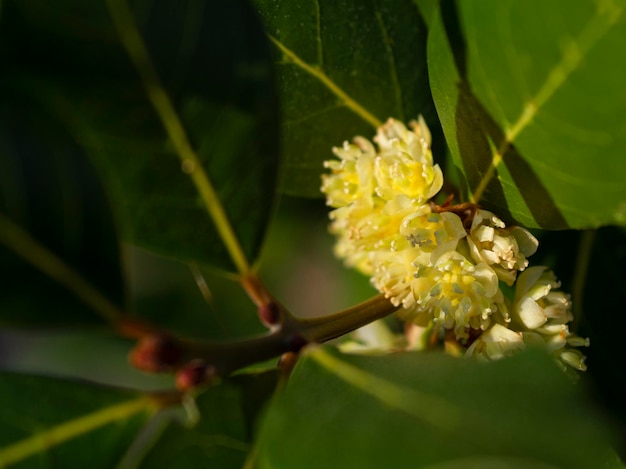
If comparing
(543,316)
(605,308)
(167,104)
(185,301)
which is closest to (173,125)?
(167,104)

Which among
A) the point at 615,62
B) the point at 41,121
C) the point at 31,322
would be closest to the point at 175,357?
A: the point at 31,322

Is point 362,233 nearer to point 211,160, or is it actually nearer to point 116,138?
point 211,160

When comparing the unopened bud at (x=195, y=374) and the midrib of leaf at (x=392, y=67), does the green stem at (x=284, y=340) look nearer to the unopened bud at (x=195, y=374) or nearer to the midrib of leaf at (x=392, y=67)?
the unopened bud at (x=195, y=374)

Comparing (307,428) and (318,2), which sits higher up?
(318,2)

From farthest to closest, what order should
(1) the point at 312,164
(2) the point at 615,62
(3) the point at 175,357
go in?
(1) the point at 312,164
(3) the point at 175,357
(2) the point at 615,62

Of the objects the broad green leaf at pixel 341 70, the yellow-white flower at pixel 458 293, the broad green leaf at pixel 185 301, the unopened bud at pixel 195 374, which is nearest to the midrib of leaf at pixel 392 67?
the broad green leaf at pixel 341 70
